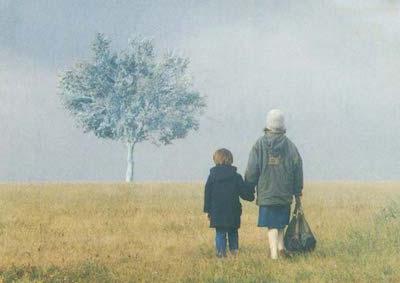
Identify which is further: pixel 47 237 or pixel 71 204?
pixel 71 204

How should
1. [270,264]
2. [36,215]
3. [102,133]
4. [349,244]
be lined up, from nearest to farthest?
1. [270,264]
2. [349,244]
3. [36,215]
4. [102,133]

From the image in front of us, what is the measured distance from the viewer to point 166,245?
43.3 feet

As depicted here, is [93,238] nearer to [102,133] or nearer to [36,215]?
[36,215]

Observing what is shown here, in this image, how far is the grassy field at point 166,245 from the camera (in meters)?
9.68

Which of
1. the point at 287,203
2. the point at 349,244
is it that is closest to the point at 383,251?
the point at 349,244

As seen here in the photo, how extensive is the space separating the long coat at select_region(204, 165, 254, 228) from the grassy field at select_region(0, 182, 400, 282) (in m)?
0.66

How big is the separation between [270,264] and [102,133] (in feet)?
134

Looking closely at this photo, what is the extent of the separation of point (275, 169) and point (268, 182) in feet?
0.74

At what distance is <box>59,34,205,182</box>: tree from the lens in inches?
1971

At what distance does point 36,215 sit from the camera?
720 inches

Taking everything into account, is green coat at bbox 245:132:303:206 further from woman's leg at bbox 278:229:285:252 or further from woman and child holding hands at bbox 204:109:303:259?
woman's leg at bbox 278:229:285:252

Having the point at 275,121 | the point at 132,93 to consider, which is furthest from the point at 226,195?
the point at 132,93

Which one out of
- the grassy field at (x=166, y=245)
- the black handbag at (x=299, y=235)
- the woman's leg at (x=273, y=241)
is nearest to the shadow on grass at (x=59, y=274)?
the grassy field at (x=166, y=245)

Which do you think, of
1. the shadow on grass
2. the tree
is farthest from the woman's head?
the tree
